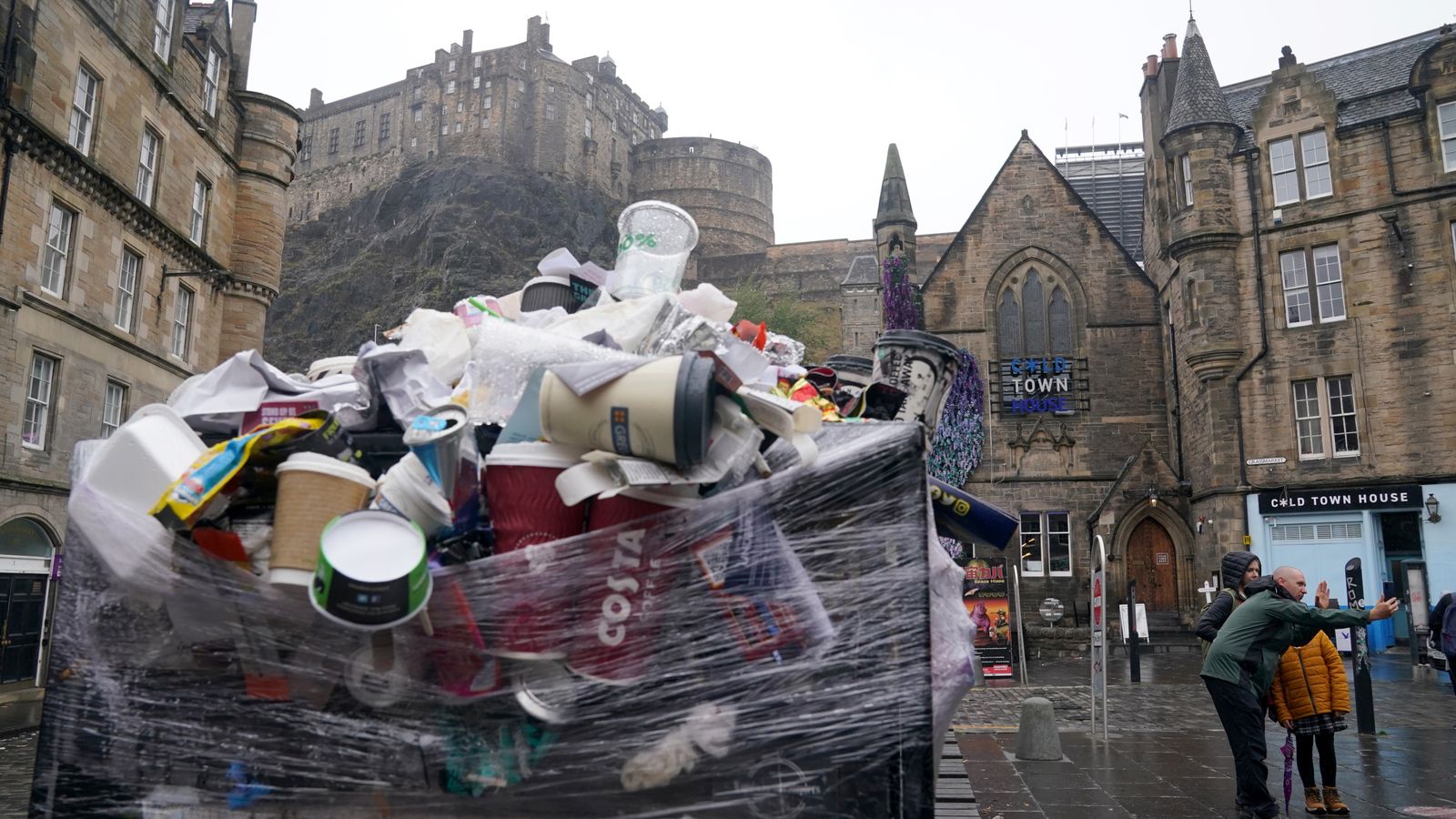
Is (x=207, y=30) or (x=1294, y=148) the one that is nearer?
(x=207, y=30)

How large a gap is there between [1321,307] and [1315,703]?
68.0 ft

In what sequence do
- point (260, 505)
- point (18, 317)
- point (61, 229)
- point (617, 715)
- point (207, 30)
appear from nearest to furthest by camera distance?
point (617, 715) → point (260, 505) → point (18, 317) → point (61, 229) → point (207, 30)

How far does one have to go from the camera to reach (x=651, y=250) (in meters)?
3.99

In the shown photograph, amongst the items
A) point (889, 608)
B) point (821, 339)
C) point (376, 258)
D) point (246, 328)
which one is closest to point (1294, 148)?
point (246, 328)

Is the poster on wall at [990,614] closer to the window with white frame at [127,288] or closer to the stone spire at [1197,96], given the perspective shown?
the stone spire at [1197,96]

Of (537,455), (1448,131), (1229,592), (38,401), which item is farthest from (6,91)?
(1448,131)

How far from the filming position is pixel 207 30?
73.7 ft

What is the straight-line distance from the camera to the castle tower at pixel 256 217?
23453 mm

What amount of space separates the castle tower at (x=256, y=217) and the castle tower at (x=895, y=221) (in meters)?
16.7

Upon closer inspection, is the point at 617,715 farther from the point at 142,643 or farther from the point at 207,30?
the point at 207,30

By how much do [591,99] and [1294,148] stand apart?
175 feet

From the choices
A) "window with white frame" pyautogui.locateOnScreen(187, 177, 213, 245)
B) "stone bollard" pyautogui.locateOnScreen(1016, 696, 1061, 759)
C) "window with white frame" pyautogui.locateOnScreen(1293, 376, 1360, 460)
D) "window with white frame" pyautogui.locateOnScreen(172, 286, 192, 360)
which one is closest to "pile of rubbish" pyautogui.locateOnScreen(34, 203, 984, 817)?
"stone bollard" pyautogui.locateOnScreen(1016, 696, 1061, 759)

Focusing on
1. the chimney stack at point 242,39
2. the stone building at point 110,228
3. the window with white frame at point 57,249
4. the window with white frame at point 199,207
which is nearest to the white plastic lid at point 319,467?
the stone building at point 110,228

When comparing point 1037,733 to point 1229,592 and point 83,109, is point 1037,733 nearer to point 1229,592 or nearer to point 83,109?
point 1229,592
